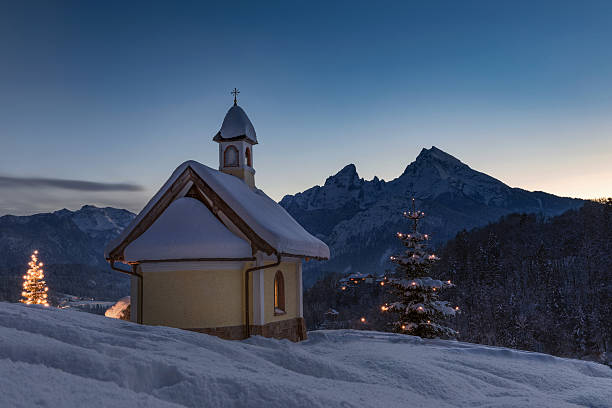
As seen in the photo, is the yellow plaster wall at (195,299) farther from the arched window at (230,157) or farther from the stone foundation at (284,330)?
the arched window at (230,157)

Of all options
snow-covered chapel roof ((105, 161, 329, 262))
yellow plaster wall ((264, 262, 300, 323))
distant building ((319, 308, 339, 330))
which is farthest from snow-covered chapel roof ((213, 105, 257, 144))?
distant building ((319, 308, 339, 330))

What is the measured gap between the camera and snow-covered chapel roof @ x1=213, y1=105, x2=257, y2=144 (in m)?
16.3

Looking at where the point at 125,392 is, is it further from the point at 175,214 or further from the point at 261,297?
the point at 175,214

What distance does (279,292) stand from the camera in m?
13.8

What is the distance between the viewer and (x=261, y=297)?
12.0 m

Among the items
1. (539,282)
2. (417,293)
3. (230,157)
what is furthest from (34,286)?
(539,282)

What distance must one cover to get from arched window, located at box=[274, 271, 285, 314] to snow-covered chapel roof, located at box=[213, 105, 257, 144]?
5.48m

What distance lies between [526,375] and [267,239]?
651 centimetres

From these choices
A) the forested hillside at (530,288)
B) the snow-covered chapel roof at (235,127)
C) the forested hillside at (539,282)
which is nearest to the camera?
the snow-covered chapel roof at (235,127)

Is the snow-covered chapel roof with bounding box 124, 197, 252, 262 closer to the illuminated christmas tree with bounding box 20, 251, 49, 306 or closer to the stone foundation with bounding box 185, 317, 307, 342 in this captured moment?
the stone foundation with bounding box 185, 317, 307, 342

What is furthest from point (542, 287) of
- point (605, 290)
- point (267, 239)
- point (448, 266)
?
point (267, 239)

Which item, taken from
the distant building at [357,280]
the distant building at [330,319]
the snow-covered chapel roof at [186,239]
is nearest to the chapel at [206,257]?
the snow-covered chapel roof at [186,239]

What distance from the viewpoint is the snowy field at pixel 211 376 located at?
418 centimetres

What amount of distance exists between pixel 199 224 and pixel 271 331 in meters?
3.56
